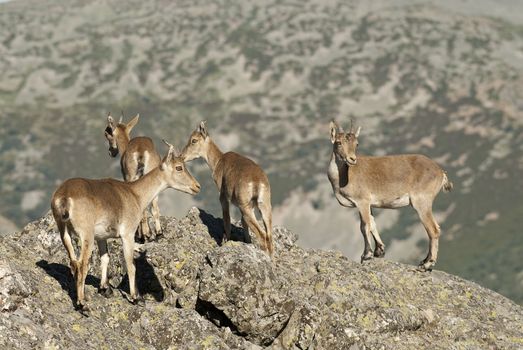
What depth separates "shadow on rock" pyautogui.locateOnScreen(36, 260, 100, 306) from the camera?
20.0 metres

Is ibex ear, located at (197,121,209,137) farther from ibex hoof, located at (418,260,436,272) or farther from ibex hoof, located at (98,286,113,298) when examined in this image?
ibex hoof, located at (98,286,113,298)

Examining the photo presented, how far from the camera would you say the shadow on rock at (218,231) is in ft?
85.8

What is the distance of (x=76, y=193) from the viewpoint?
1906cm

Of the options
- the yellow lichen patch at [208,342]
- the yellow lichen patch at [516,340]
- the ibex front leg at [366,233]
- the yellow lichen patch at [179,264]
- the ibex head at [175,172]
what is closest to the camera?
the yellow lichen patch at [208,342]

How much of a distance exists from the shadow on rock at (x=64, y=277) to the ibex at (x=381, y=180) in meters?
10.5

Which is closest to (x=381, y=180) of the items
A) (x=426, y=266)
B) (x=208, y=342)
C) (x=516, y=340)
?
(x=426, y=266)

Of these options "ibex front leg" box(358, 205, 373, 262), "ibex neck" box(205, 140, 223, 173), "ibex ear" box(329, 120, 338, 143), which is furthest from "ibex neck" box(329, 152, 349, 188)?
"ibex neck" box(205, 140, 223, 173)

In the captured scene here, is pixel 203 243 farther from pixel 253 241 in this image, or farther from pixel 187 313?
pixel 187 313

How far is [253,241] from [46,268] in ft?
24.7

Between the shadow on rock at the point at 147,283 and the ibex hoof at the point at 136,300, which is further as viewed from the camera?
the shadow on rock at the point at 147,283

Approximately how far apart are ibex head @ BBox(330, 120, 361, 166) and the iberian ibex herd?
0.03 m

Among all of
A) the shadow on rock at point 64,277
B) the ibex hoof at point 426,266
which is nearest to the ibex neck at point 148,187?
the shadow on rock at point 64,277

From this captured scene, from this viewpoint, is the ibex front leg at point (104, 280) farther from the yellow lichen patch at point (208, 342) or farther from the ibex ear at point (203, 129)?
the ibex ear at point (203, 129)

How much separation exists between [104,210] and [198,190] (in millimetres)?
→ 5521
